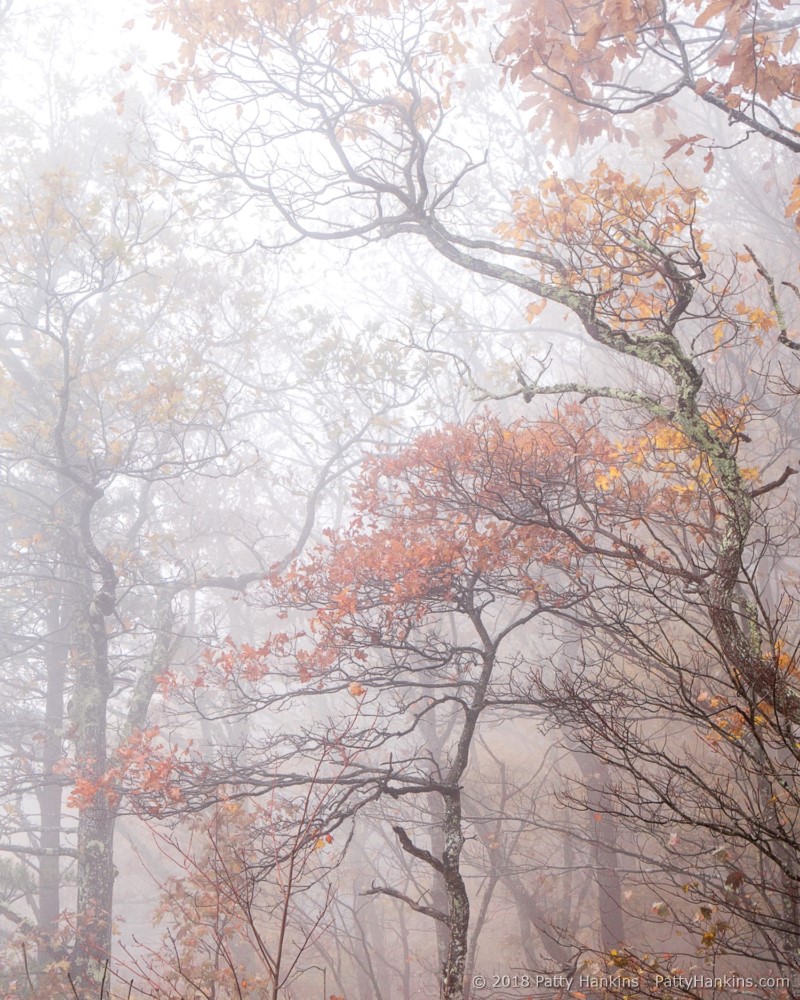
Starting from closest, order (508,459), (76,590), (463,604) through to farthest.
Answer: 1. (508,459)
2. (463,604)
3. (76,590)

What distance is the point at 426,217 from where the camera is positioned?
5465 mm

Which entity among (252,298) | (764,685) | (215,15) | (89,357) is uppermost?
(252,298)

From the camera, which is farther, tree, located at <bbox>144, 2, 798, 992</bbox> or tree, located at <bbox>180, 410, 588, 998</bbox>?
tree, located at <bbox>180, 410, 588, 998</bbox>

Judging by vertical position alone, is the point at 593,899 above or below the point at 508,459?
below

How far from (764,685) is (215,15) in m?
6.31

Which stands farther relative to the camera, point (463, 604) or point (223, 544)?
point (223, 544)

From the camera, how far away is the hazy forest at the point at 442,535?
4203mm

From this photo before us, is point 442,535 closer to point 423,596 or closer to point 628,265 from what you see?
point 423,596

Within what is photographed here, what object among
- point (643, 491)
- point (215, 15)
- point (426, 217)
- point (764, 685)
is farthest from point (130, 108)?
point (764, 685)

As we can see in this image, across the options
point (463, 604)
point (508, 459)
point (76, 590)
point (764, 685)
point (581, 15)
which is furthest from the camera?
point (76, 590)

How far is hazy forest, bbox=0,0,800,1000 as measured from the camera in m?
4.20

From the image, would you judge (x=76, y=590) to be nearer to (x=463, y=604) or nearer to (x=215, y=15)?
(x=463, y=604)

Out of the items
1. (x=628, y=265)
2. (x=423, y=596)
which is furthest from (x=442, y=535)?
(x=628, y=265)

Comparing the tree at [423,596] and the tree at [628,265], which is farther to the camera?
the tree at [423,596]
